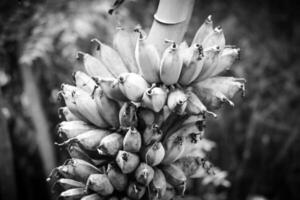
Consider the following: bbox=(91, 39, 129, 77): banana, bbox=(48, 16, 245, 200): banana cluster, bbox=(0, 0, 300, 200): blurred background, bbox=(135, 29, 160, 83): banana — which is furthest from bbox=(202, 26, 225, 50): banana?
bbox=(0, 0, 300, 200): blurred background

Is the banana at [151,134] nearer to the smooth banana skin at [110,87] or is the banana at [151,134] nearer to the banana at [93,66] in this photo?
the smooth banana skin at [110,87]

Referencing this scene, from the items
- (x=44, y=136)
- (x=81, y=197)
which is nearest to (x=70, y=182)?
(x=81, y=197)

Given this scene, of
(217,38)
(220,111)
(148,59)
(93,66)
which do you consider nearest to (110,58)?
(93,66)

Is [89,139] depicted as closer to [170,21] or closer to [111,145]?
[111,145]

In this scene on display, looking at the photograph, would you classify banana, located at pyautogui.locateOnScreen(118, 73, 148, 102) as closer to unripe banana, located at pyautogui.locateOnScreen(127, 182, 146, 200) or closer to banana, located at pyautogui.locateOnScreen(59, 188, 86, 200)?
unripe banana, located at pyautogui.locateOnScreen(127, 182, 146, 200)

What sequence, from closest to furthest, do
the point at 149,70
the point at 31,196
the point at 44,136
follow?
the point at 149,70, the point at 44,136, the point at 31,196

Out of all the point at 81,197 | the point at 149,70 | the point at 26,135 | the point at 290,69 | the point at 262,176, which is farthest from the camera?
the point at 290,69

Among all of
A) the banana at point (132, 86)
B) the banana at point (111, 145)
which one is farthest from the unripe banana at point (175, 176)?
the banana at point (132, 86)

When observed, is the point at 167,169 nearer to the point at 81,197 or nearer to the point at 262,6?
the point at 81,197
